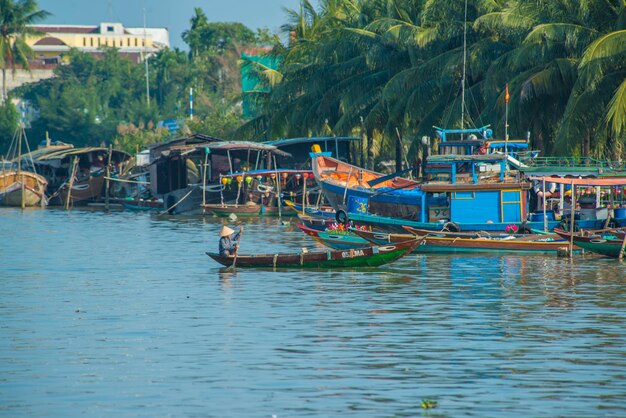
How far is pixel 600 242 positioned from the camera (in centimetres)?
3109

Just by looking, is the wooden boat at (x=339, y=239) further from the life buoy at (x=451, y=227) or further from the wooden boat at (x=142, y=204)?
the wooden boat at (x=142, y=204)

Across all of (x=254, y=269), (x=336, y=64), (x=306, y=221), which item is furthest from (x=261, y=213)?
(x=254, y=269)

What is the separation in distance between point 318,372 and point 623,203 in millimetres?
21150

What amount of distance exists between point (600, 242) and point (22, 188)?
4005 cm

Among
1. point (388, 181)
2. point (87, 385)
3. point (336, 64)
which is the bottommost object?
point (87, 385)

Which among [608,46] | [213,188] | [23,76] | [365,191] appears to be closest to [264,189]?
[213,188]

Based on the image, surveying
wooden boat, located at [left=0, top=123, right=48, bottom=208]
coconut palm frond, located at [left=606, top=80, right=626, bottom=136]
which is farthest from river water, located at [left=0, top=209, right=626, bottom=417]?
wooden boat, located at [left=0, top=123, right=48, bottom=208]

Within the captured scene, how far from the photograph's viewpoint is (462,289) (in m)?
26.7

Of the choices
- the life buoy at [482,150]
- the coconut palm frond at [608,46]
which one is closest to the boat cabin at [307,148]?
the life buoy at [482,150]

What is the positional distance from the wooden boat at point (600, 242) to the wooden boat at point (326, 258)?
5.29 metres

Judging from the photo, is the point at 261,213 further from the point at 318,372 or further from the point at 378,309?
the point at 318,372

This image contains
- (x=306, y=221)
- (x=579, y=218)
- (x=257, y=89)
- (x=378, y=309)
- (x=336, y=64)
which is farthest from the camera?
(x=257, y=89)

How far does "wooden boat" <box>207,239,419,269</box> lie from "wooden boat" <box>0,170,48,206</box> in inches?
1453

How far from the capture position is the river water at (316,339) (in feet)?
52.0
